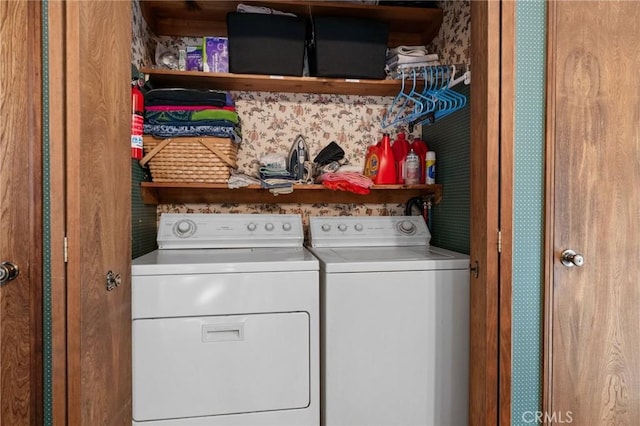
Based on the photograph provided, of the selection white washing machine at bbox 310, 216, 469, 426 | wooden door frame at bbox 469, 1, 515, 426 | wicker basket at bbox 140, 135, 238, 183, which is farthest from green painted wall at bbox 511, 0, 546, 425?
wicker basket at bbox 140, 135, 238, 183

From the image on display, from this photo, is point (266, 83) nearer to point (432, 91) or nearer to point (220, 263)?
point (432, 91)

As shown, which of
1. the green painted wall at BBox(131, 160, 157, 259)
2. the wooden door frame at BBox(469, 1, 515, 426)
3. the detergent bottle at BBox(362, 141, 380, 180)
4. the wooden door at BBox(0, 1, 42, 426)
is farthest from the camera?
the detergent bottle at BBox(362, 141, 380, 180)

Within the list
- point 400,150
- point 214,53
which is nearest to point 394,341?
point 400,150

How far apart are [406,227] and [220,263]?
1.15m

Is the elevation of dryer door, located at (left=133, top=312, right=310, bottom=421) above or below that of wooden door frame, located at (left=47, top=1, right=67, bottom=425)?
below

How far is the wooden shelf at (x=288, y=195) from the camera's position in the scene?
6.81 feet

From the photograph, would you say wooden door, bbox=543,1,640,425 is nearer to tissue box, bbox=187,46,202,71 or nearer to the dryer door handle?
the dryer door handle

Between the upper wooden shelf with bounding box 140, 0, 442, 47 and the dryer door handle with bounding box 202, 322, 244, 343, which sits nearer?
the dryer door handle with bounding box 202, 322, 244, 343

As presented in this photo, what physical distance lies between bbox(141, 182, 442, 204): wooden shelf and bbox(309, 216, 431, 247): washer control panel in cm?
17

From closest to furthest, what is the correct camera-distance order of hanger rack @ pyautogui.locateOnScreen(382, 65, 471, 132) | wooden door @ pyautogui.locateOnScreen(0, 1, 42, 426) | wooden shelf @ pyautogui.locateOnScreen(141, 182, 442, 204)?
wooden door @ pyautogui.locateOnScreen(0, 1, 42, 426)
hanger rack @ pyautogui.locateOnScreen(382, 65, 471, 132)
wooden shelf @ pyautogui.locateOnScreen(141, 182, 442, 204)

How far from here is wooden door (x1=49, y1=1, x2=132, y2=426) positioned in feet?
3.41

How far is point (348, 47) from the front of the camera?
199cm

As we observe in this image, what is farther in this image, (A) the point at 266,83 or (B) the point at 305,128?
(B) the point at 305,128

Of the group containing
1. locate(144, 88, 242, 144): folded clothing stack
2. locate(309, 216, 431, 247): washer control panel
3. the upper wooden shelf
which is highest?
the upper wooden shelf
